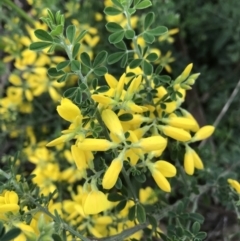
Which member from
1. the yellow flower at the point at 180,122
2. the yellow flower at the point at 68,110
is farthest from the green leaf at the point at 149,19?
the yellow flower at the point at 68,110

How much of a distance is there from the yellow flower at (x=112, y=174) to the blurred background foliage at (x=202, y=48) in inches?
38.6

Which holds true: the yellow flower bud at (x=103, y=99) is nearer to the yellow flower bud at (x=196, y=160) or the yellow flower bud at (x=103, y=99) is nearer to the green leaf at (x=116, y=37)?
the green leaf at (x=116, y=37)

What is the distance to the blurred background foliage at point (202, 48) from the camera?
2252 mm

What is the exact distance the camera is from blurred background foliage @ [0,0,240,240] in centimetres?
225

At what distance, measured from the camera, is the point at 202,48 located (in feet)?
8.43

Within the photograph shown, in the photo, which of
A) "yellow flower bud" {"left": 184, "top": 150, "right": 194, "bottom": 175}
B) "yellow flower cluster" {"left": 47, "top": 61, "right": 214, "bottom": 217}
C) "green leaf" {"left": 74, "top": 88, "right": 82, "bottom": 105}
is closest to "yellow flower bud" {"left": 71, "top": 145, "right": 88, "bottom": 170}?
"yellow flower cluster" {"left": 47, "top": 61, "right": 214, "bottom": 217}

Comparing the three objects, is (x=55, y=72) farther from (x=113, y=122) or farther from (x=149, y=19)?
(x=149, y=19)

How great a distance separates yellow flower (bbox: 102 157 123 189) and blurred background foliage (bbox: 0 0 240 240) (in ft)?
3.22

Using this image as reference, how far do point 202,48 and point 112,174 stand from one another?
151 cm

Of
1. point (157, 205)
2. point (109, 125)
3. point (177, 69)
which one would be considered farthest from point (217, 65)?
point (109, 125)

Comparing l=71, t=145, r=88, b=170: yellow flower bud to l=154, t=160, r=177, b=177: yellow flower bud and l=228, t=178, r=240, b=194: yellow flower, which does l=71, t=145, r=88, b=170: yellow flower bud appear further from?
l=228, t=178, r=240, b=194: yellow flower

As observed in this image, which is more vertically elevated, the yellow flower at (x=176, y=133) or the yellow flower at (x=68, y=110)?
the yellow flower at (x=68, y=110)

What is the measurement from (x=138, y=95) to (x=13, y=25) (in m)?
1.18

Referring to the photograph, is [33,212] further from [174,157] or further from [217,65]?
[217,65]
